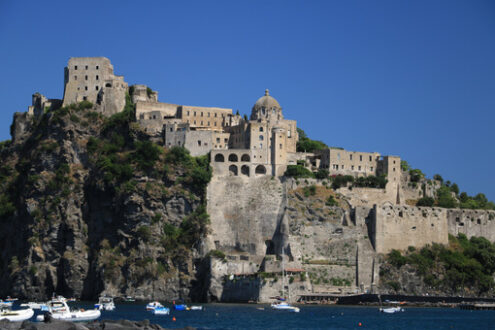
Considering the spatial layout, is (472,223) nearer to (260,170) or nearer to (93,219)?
(260,170)

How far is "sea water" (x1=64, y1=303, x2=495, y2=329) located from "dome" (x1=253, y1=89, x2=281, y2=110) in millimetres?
28064

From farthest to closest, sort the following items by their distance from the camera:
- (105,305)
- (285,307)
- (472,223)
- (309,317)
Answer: (472,223), (105,305), (285,307), (309,317)

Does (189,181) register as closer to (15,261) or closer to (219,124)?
(219,124)

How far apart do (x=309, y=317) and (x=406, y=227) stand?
2569 cm

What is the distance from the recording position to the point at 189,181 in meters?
103

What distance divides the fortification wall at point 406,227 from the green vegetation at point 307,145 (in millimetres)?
15895

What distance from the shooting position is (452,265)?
4065 inches

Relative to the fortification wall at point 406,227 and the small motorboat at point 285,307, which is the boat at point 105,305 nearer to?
the small motorboat at point 285,307

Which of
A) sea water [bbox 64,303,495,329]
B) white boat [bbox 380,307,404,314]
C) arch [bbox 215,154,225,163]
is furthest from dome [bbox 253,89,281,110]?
white boat [bbox 380,307,404,314]

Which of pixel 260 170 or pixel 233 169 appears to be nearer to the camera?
pixel 233 169

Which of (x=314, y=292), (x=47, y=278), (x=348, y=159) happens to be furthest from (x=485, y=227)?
(x=47, y=278)

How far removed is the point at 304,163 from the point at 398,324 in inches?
1328

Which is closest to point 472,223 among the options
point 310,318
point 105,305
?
point 310,318

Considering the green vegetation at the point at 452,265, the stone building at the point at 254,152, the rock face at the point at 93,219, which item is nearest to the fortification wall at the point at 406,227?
the green vegetation at the point at 452,265
